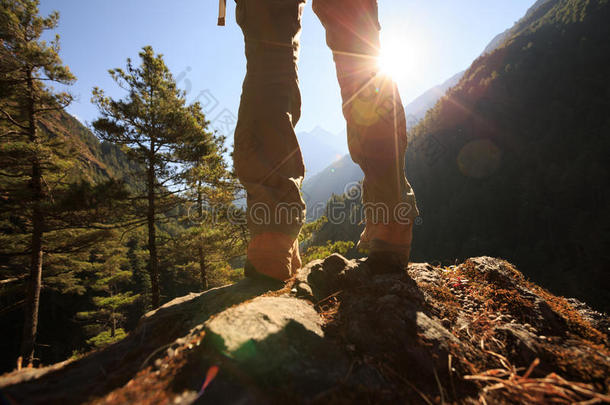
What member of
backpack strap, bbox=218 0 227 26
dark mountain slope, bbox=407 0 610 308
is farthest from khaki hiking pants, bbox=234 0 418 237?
dark mountain slope, bbox=407 0 610 308

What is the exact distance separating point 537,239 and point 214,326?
2747 inches

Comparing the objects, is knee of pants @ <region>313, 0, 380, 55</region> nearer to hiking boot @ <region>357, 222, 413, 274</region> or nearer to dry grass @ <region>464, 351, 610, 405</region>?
hiking boot @ <region>357, 222, 413, 274</region>

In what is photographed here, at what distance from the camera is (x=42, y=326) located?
24672 mm

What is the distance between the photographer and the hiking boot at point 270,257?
2455 mm

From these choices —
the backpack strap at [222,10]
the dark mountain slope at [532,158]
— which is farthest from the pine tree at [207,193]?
the dark mountain slope at [532,158]

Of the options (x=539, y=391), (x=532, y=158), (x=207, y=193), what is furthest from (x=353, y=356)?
(x=532, y=158)

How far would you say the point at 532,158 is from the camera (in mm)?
58062

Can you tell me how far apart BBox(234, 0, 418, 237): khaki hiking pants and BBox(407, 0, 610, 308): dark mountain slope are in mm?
46900

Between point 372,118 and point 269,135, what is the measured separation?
1.19 metres

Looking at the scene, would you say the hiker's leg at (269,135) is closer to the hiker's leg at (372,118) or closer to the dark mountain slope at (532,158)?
the hiker's leg at (372,118)

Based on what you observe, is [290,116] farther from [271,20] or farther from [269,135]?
[271,20]

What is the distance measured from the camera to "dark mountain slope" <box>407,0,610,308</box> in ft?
142

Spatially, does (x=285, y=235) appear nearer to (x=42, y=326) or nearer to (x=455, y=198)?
(x=42, y=326)

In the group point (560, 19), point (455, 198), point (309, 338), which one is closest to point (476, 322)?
point (309, 338)
